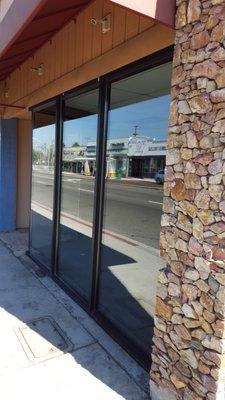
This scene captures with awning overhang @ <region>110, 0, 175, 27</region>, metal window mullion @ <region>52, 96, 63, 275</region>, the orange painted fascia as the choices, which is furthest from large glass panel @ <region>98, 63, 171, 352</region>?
metal window mullion @ <region>52, 96, 63, 275</region>

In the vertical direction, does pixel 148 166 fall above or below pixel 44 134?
below

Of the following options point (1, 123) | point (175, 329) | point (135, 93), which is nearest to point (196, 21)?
point (135, 93)

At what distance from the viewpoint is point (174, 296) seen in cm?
Result: 240

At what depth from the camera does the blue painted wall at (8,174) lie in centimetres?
751

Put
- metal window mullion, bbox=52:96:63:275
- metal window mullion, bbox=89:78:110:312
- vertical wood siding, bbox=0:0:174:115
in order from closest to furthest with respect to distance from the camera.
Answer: vertical wood siding, bbox=0:0:174:115 → metal window mullion, bbox=89:78:110:312 → metal window mullion, bbox=52:96:63:275

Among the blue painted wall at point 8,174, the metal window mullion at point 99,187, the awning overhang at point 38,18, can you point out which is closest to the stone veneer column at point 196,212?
the awning overhang at point 38,18

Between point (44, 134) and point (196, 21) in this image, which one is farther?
point (44, 134)

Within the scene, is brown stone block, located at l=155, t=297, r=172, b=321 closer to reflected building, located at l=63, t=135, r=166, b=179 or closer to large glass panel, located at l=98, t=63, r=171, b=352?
large glass panel, located at l=98, t=63, r=171, b=352

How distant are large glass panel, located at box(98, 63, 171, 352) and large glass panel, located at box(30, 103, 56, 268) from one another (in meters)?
1.71

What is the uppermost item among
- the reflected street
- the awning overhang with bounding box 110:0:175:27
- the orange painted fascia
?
the orange painted fascia

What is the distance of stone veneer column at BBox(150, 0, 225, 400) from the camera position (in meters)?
2.05

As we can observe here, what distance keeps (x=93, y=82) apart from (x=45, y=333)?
2.59 metres

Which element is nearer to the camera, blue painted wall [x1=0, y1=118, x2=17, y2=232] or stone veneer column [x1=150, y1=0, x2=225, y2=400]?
stone veneer column [x1=150, y1=0, x2=225, y2=400]

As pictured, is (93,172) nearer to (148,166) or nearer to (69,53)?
(148,166)
